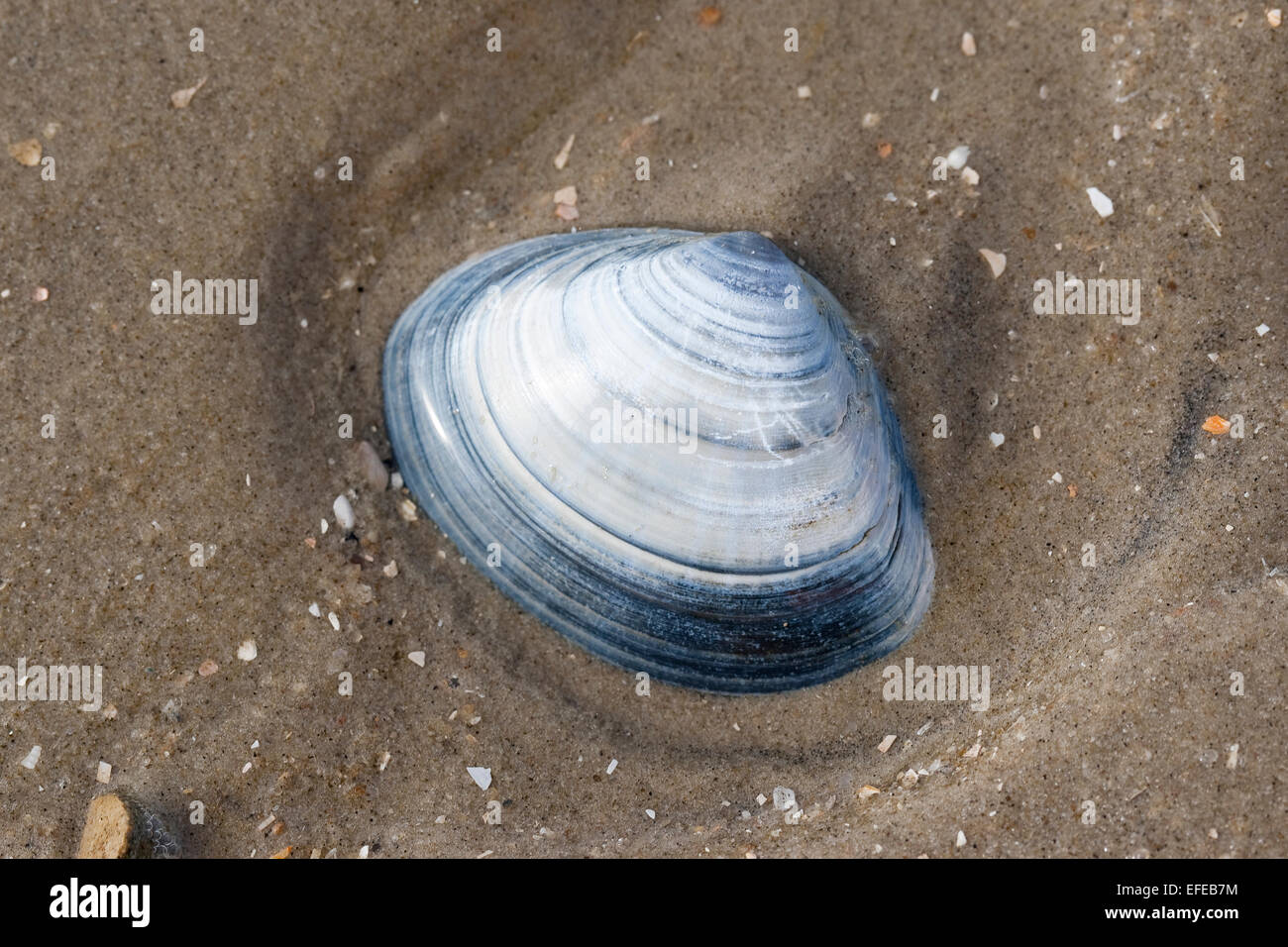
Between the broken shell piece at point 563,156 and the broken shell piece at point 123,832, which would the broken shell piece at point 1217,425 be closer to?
the broken shell piece at point 563,156

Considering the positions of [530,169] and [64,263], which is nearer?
[64,263]

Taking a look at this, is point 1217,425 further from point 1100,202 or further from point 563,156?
point 563,156

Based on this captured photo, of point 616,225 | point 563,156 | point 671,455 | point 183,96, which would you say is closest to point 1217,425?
point 671,455

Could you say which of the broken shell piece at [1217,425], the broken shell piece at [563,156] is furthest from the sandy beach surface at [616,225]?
the broken shell piece at [563,156]

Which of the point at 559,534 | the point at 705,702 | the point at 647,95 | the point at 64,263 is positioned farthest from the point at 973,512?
the point at 64,263

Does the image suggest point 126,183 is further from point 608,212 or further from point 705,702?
point 705,702
